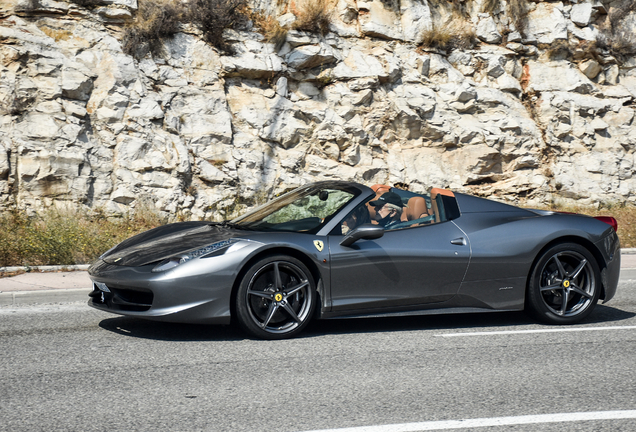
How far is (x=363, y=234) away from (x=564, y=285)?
2.24 m

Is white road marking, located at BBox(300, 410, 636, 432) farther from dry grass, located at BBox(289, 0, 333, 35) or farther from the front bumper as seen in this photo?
dry grass, located at BBox(289, 0, 333, 35)

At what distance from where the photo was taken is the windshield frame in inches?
226

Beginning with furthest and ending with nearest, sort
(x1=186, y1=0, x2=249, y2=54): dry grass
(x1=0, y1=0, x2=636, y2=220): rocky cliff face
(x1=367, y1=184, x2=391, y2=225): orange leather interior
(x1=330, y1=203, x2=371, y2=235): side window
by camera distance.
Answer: (x1=186, y1=0, x2=249, y2=54): dry grass, (x1=0, y1=0, x2=636, y2=220): rocky cliff face, (x1=367, y1=184, x2=391, y2=225): orange leather interior, (x1=330, y1=203, x2=371, y2=235): side window

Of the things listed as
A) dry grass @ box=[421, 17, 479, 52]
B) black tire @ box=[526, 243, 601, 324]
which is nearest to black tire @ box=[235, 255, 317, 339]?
black tire @ box=[526, 243, 601, 324]

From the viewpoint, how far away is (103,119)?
13.6 meters

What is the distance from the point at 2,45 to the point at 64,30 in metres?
1.39

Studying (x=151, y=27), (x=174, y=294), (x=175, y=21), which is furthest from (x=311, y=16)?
(x=174, y=294)

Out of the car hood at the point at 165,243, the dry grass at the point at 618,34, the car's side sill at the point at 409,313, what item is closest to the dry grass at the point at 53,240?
the car hood at the point at 165,243

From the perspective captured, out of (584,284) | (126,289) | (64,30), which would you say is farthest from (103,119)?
(584,284)

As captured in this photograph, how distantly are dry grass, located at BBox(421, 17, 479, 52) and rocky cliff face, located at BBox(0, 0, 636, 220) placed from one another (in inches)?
8.7

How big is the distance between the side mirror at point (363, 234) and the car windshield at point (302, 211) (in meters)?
0.30

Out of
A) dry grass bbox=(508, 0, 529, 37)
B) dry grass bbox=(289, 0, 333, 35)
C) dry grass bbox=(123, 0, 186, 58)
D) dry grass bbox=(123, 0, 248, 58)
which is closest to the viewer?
dry grass bbox=(123, 0, 186, 58)

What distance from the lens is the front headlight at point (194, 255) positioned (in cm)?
513

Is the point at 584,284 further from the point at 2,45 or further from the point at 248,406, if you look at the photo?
the point at 2,45
